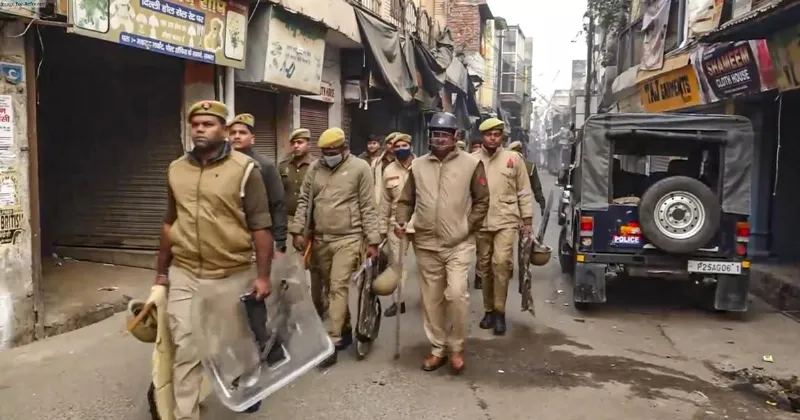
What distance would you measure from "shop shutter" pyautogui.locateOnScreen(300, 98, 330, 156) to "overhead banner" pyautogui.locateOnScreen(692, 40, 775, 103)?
6.41 meters

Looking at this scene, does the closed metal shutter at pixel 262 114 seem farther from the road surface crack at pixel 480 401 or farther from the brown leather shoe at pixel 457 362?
the road surface crack at pixel 480 401

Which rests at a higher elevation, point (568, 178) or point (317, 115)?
point (317, 115)

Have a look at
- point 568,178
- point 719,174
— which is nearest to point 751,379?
point 719,174

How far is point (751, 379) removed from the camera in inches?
218

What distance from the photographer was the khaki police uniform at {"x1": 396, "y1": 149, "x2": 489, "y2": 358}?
539 cm

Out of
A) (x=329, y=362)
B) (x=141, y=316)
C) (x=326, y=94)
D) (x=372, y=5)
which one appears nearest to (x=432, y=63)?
(x=372, y=5)

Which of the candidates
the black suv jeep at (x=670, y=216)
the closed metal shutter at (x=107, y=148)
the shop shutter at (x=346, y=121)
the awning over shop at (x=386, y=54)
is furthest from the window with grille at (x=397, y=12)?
the black suv jeep at (x=670, y=216)

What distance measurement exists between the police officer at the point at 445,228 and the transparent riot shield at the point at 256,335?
1105 mm

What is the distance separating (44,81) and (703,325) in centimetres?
792

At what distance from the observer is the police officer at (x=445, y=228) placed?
5387 millimetres

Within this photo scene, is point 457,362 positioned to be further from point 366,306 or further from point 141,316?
point 141,316

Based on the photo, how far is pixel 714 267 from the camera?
7367 millimetres

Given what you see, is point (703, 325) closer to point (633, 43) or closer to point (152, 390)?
point (152, 390)

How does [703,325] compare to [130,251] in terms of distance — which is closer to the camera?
[703,325]
